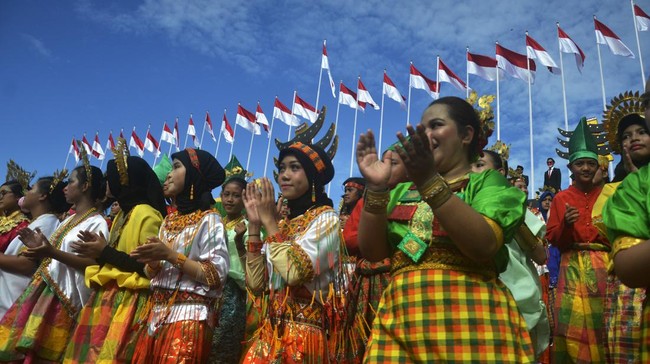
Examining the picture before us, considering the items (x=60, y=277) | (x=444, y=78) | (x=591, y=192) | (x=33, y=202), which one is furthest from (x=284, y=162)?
(x=444, y=78)

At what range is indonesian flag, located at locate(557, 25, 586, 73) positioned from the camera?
810 inches

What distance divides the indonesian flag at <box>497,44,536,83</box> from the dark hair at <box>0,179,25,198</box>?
1892 cm

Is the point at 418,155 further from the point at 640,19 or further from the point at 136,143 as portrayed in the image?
the point at 136,143

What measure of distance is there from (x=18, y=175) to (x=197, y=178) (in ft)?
14.8

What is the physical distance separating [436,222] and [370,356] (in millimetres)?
648

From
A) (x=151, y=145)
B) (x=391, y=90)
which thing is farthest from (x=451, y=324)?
(x=151, y=145)

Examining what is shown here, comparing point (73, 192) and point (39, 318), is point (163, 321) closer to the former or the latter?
point (39, 318)

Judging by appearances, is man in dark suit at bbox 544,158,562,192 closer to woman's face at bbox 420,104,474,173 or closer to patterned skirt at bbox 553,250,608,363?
patterned skirt at bbox 553,250,608,363

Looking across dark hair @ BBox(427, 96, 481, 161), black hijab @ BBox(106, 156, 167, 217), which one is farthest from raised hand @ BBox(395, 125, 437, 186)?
black hijab @ BBox(106, 156, 167, 217)

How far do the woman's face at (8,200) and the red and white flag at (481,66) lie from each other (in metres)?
19.1

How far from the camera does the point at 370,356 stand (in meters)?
2.20

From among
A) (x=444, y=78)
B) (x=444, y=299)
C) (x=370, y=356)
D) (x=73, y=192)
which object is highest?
(x=444, y=78)

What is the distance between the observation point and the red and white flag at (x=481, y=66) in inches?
874

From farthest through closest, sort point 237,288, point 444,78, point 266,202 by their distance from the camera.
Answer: point 444,78
point 237,288
point 266,202
